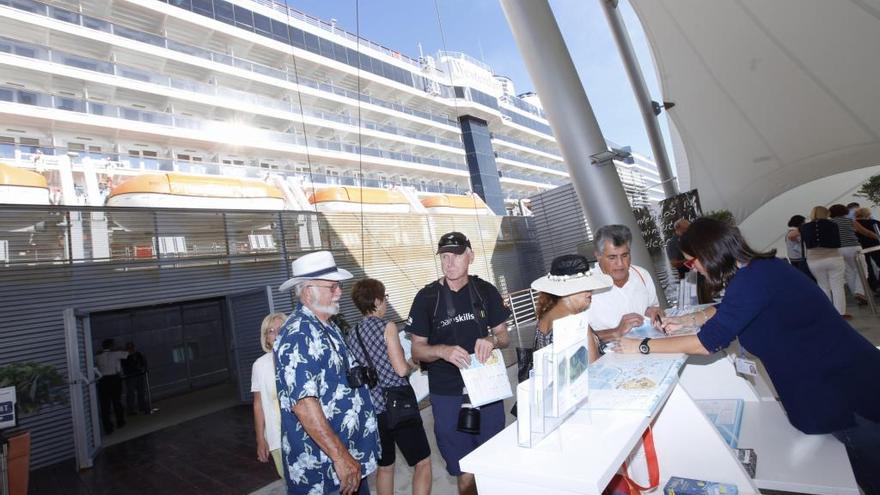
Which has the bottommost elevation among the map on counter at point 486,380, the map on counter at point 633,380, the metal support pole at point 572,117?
the map on counter at point 486,380

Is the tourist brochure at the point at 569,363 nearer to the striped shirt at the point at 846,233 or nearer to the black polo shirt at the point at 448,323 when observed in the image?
the black polo shirt at the point at 448,323

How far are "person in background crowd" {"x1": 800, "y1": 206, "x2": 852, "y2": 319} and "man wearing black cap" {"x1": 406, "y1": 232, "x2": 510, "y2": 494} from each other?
4.20 meters

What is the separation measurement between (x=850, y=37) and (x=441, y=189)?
47.1 ft

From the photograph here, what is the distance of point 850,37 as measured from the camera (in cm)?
488

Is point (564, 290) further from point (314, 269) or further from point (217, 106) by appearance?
point (217, 106)

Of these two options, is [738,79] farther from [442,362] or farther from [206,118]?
[206,118]

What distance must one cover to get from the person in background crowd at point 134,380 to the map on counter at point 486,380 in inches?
343

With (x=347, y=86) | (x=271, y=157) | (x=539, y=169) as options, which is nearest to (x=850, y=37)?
(x=271, y=157)

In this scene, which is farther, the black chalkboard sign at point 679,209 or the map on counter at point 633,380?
the black chalkboard sign at point 679,209

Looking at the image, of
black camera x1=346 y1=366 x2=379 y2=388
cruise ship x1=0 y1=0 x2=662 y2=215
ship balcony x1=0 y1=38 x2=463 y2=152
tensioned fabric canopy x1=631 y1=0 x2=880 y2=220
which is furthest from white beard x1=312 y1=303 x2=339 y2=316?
ship balcony x1=0 y1=38 x2=463 y2=152

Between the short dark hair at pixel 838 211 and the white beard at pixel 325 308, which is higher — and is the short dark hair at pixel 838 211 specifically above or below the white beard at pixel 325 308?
above

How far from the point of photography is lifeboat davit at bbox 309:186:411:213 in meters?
11.5

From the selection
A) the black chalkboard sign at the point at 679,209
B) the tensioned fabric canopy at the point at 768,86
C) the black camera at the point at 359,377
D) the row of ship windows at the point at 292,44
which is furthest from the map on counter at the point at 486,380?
the row of ship windows at the point at 292,44

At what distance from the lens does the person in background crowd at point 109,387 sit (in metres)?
6.62
